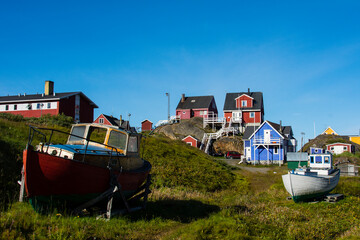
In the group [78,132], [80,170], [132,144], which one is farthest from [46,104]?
[80,170]

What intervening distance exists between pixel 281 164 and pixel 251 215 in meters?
33.5

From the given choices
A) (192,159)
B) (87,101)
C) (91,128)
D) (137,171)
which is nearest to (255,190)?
(192,159)

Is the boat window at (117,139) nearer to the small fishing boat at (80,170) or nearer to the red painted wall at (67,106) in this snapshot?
the small fishing boat at (80,170)

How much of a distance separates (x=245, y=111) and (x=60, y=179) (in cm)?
5761

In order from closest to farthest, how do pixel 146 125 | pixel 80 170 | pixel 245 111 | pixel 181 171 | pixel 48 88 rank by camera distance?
pixel 80 170 < pixel 181 171 < pixel 48 88 < pixel 245 111 < pixel 146 125

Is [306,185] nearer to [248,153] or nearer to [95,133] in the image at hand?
[95,133]

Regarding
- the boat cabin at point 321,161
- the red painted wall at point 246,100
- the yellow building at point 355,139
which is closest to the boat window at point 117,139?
the boat cabin at point 321,161

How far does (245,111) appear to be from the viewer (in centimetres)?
6400

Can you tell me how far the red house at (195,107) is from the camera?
224 feet

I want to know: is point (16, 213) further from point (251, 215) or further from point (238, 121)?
point (238, 121)

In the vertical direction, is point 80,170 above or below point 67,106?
below

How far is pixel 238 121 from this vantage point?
208 feet

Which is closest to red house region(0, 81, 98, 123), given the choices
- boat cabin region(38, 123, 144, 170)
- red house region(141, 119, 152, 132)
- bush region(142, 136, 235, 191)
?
red house region(141, 119, 152, 132)

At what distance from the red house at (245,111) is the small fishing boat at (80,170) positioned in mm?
52945
